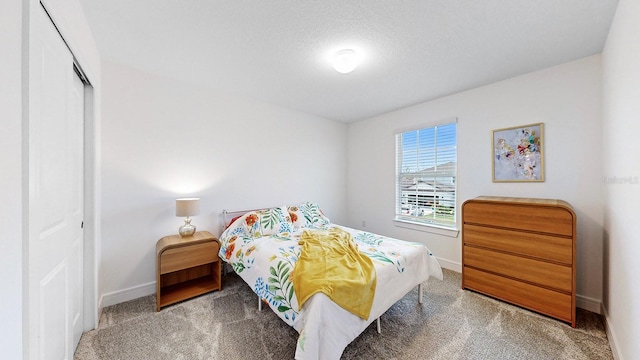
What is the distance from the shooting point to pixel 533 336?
1.86 metres

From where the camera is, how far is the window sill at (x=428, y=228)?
316 centimetres

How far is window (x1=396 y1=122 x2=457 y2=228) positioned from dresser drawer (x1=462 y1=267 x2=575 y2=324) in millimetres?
842

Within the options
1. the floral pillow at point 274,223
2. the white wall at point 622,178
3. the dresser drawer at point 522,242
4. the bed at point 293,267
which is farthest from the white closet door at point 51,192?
the dresser drawer at point 522,242

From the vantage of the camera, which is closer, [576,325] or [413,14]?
[413,14]

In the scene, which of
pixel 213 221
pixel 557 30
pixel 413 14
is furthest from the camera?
pixel 213 221

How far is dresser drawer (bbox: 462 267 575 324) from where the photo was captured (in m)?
2.00

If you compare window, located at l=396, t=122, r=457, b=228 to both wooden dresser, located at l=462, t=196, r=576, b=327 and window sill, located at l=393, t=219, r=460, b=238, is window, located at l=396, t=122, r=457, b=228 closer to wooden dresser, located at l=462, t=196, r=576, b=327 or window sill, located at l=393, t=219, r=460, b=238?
window sill, located at l=393, t=219, r=460, b=238

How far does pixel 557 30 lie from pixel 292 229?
322 centimetres

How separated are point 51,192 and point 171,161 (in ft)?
5.05

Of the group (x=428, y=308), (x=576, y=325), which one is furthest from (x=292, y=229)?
(x=576, y=325)

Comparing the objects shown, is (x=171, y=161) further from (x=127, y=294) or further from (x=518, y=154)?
(x=518, y=154)

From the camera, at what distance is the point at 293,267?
1851 mm

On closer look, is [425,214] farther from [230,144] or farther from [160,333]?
[160,333]

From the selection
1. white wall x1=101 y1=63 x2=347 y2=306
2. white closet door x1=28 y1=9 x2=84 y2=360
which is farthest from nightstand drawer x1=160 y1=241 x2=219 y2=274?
white closet door x1=28 y1=9 x2=84 y2=360
